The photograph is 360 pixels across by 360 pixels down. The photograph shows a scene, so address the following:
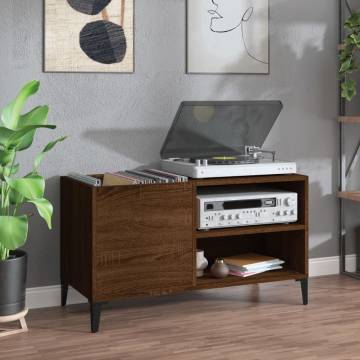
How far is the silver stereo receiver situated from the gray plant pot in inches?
32.9

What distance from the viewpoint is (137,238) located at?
3305 mm

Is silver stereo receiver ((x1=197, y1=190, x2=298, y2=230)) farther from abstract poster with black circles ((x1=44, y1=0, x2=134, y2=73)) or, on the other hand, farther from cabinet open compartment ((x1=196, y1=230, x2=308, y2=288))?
abstract poster with black circles ((x1=44, y1=0, x2=134, y2=73))

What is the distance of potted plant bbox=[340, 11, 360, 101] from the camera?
13.0 feet

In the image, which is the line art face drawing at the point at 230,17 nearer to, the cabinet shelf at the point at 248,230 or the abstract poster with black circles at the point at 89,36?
the abstract poster with black circles at the point at 89,36

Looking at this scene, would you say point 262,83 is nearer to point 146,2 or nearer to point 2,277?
point 146,2

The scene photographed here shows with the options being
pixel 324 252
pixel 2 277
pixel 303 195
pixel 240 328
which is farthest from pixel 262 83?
pixel 2 277

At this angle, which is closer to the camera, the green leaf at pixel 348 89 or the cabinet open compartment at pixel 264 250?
the cabinet open compartment at pixel 264 250

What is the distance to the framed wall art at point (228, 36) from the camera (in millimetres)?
3826

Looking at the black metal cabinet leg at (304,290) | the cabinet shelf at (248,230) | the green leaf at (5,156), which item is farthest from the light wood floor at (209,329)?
the green leaf at (5,156)

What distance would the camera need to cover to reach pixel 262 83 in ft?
13.3

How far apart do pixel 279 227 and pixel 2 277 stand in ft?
4.39

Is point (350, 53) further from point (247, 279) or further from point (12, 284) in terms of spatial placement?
point (12, 284)

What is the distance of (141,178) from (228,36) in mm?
1002

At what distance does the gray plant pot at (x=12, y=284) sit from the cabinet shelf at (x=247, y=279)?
82 centimetres
